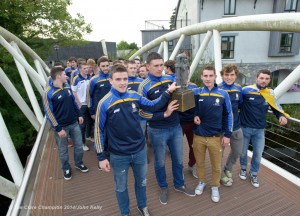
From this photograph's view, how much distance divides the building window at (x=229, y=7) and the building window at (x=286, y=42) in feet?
15.0

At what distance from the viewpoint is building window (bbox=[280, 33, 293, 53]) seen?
17.7 metres

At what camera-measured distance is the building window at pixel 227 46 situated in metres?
17.3

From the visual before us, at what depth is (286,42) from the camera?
17.8 meters

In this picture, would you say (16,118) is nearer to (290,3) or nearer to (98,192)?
(98,192)

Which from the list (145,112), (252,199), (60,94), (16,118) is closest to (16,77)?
(16,118)

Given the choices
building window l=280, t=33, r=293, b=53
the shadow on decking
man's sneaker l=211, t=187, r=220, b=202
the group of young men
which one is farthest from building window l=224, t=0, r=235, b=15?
man's sneaker l=211, t=187, r=220, b=202

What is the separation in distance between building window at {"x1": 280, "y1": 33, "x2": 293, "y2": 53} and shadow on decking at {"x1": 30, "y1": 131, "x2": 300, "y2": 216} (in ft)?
57.2

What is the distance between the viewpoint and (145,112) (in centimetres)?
290

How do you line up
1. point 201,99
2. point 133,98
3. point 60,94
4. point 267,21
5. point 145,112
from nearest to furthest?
point 133,98
point 145,112
point 201,99
point 60,94
point 267,21

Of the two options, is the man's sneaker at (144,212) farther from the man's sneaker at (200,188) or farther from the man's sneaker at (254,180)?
the man's sneaker at (254,180)

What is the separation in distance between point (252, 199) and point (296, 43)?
18718 mm

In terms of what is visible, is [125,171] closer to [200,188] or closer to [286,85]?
[200,188]

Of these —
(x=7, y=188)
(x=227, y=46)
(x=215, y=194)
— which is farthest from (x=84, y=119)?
(x=227, y=46)

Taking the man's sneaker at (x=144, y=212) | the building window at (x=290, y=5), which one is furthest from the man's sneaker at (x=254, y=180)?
the building window at (x=290, y=5)
